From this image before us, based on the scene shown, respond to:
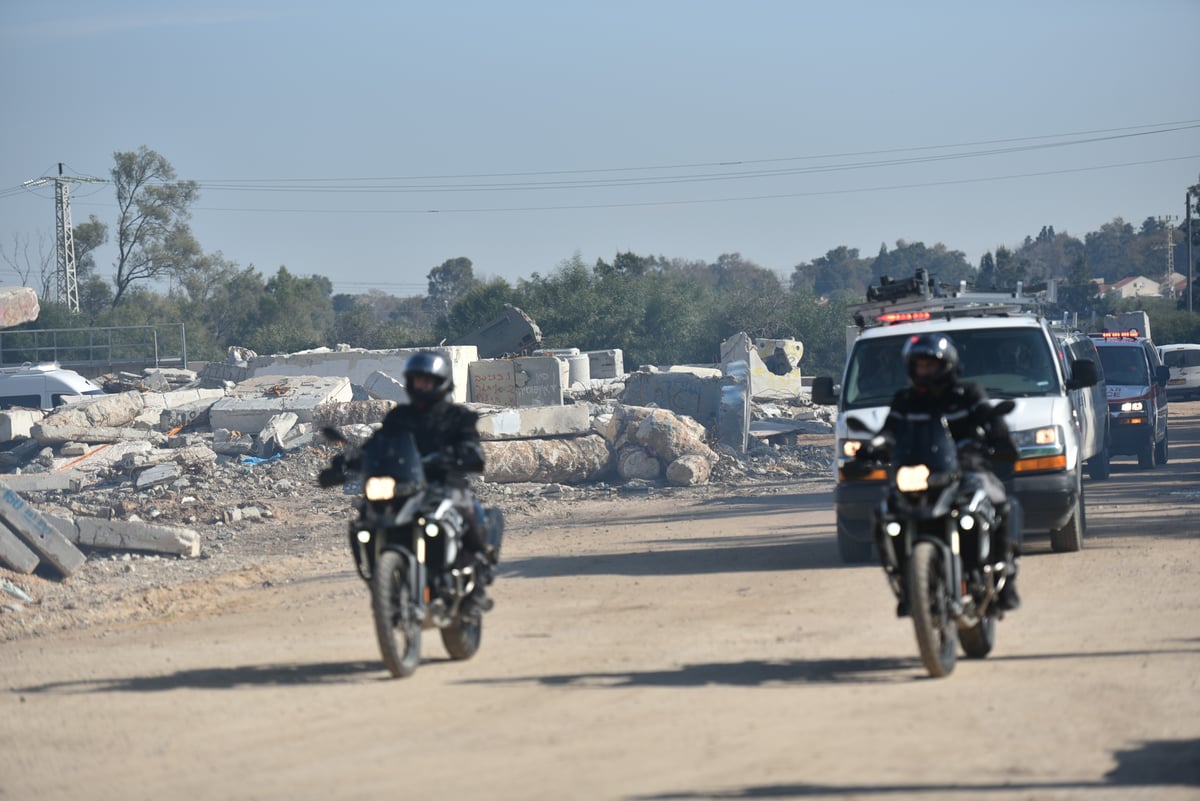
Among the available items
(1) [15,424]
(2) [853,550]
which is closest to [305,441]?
(1) [15,424]

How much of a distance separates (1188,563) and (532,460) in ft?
44.4

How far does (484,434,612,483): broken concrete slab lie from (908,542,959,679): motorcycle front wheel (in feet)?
53.7

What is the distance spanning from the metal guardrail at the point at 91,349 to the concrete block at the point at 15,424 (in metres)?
13.7

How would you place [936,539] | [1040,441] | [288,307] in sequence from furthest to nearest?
[288,307] → [1040,441] → [936,539]

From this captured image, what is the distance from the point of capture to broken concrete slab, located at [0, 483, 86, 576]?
14.8m

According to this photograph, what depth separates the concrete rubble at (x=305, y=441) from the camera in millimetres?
20719

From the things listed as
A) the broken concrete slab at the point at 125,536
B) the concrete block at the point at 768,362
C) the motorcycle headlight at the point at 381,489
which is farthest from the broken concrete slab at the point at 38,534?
the concrete block at the point at 768,362

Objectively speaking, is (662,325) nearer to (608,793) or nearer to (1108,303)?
(1108,303)

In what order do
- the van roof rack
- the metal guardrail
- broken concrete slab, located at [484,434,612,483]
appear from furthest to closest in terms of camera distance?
the metal guardrail < broken concrete slab, located at [484,434,612,483] < the van roof rack

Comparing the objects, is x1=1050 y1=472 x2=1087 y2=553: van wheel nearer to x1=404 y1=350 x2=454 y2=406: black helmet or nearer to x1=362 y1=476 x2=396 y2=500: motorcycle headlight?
x1=404 y1=350 x2=454 y2=406: black helmet

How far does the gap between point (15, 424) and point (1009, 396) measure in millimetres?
24439

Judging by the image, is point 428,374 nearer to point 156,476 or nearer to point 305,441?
point 156,476

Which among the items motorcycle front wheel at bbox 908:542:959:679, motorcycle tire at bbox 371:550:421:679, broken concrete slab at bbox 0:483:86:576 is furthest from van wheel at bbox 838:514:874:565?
broken concrete slab at bbox 0:483:86:576

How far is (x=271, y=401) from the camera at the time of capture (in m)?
28.8
